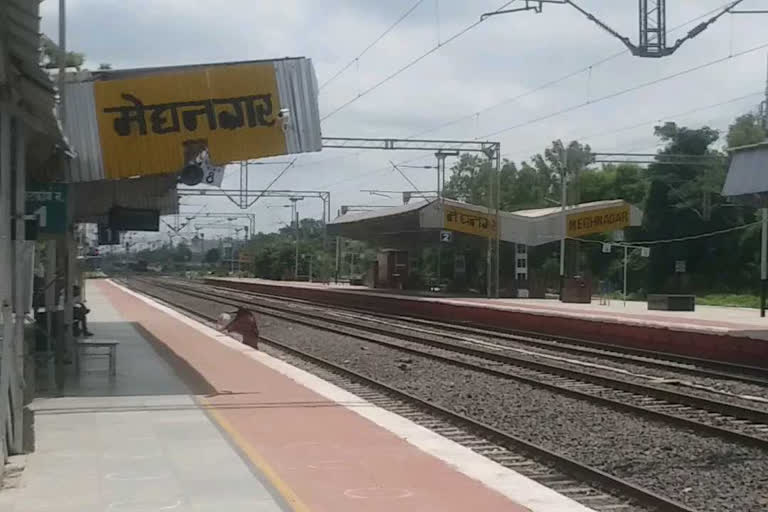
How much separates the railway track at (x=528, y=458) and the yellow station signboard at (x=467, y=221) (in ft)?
105

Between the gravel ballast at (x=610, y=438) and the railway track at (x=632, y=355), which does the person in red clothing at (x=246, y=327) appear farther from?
the railway track at (x=632, y=355)

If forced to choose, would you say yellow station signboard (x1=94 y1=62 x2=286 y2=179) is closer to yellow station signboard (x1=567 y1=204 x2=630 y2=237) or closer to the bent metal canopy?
the bent metal canopy

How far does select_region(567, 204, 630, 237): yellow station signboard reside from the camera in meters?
50.1

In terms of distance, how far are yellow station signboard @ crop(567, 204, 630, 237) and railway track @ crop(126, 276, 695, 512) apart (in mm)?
35418

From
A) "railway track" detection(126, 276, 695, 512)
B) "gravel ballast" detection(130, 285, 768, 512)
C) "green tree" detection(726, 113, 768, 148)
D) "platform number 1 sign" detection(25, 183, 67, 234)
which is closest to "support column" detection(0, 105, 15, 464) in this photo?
"platform number 1 sign" detection(25, 183, 67, 234)

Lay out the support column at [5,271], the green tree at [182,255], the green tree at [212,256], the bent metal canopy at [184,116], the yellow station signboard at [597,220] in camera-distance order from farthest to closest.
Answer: the green tree at [182,255], the green tree at [212,256], the yellow station signboard at [597,220], the bent metal canopy at [184,116], the support column at [5,271]

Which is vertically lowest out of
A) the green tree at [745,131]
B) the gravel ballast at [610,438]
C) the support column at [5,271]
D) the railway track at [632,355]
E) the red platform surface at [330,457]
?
the railway track at [632,355]

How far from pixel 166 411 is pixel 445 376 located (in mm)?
7129

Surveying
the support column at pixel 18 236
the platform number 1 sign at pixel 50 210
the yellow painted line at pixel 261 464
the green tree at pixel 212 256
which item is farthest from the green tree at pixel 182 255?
the support column at pixel 18 236

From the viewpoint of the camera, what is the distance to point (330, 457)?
29.9 ft

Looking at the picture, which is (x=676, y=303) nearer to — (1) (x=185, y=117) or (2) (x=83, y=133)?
(1) (x=185, y=117)

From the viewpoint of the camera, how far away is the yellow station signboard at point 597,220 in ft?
164

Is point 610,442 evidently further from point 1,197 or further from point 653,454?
point 1,197

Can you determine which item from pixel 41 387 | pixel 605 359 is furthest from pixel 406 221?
pixel 41 387
